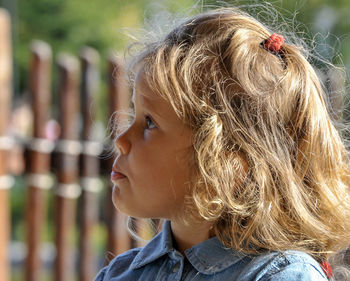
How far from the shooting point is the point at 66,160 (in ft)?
11.5

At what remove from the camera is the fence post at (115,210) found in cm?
354

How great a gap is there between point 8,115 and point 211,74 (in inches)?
84.5

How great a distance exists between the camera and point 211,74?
4.80 feet

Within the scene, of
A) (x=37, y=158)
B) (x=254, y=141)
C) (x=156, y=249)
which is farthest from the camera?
(x=37, y=158)

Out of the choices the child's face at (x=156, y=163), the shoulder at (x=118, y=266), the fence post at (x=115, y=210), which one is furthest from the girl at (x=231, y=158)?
the fence post at (x=115, y=210)

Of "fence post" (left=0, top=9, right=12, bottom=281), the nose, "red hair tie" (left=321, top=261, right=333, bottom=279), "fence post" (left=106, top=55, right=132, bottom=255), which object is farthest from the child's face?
"fence post" (left=106, top=55, right=132, bottom=255)

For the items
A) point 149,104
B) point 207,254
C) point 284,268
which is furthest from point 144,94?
point 284,268

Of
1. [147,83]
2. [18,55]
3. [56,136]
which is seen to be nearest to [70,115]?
[56,136]

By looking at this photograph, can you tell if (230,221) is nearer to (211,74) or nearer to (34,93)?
(211,74)

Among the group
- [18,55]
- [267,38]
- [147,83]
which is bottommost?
[18,55]

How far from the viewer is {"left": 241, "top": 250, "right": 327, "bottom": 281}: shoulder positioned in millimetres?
1317

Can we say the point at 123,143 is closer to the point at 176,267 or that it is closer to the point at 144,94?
the point at 144,94

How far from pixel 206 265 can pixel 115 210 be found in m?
2.19

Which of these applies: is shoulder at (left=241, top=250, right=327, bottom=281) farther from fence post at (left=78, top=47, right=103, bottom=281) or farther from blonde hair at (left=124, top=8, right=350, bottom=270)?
fence post at (left=78, top=47, right=103, bottom=281)
